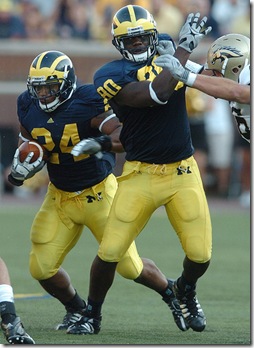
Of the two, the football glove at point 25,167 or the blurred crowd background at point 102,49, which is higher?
the football glove at point 25,167

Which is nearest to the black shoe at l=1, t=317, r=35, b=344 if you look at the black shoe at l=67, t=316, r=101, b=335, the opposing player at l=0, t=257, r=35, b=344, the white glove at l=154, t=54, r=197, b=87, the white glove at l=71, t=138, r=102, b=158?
the opposing player at l=0, t=257, r=35, b=344

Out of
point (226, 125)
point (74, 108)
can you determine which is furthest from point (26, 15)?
point (74, 108)

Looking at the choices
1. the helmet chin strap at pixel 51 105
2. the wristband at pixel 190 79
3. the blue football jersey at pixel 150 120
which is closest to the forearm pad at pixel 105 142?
the blue football jersey at pixel 150 120

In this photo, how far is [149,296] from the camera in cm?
777

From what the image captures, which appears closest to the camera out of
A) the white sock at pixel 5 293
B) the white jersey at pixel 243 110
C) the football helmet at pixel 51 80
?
the white sock at pixel 5 293

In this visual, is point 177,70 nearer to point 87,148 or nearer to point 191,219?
point 87,148

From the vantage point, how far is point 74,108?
622cm

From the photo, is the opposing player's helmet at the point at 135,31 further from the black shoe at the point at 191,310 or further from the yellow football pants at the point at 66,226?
the black shoe at the point at 191,310

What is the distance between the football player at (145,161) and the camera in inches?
234

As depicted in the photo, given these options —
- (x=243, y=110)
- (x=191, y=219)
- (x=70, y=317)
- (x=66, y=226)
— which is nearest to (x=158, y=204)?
(x=191, y=219)

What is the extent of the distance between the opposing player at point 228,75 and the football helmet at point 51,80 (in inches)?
30.1

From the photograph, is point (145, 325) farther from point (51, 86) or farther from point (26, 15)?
point (26, 15)

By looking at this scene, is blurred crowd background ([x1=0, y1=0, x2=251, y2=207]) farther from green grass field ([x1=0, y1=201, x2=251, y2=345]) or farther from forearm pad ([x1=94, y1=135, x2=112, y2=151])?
forearm pad ([x1=94, y1=135, x2=112, y2=151])

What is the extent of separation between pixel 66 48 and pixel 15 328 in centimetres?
1065
